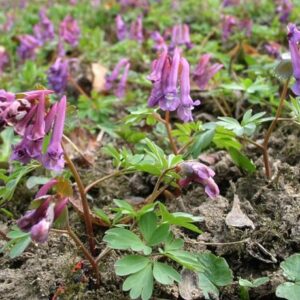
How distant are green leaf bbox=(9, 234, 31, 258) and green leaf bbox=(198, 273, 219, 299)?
706mm

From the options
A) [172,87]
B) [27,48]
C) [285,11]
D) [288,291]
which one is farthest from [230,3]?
[288,291]

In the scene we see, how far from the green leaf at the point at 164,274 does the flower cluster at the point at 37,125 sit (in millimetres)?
560

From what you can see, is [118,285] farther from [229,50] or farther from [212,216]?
[229,50]

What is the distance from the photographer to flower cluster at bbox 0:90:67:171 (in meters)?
2.01

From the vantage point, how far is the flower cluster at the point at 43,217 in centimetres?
176

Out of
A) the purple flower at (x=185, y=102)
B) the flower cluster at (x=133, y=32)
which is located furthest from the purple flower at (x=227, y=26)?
the purple flower at (x=185, y=102)

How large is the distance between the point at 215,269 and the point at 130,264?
41cm

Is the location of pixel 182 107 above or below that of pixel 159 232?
above

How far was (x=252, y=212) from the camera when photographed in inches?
99.7

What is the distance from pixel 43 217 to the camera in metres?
1.82

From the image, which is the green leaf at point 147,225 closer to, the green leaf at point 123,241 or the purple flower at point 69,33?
the green leaf at point 123,241

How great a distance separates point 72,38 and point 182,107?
11.3 feet

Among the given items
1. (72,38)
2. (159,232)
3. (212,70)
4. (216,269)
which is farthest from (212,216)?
(72,38)

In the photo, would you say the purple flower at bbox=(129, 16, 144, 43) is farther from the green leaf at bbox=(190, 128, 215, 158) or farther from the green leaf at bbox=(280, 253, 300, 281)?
the green leaf at bbox=(280, 253, 300, 281)
